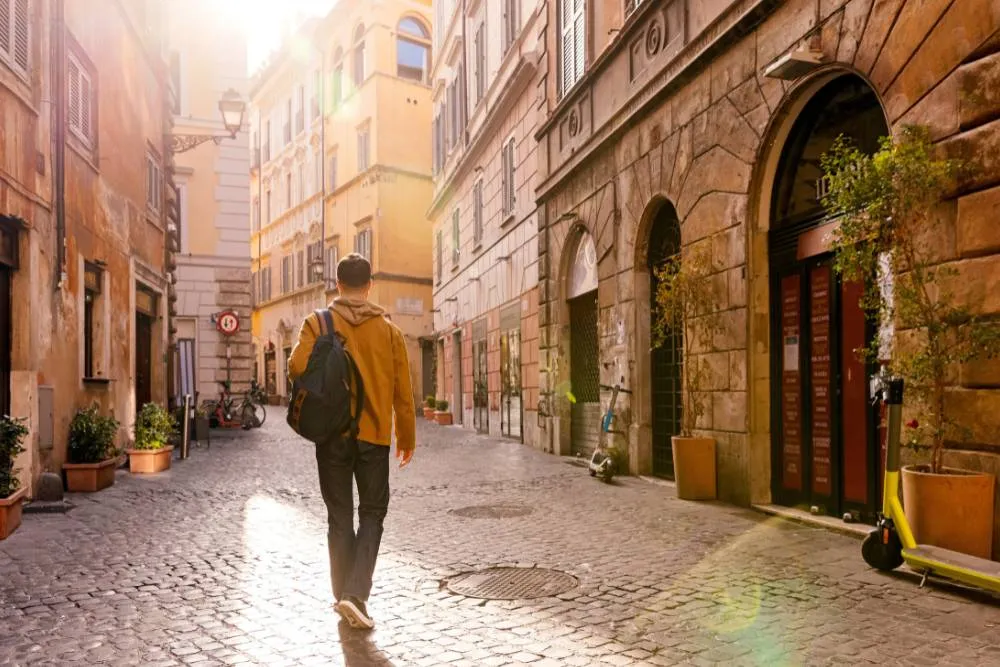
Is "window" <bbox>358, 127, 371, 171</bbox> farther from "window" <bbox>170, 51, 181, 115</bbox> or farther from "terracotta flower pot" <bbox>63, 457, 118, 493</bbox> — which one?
"terracotta flower pot" <bbox>63, 457, 118, 493</bbox>

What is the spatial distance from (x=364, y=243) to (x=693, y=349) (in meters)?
26.0

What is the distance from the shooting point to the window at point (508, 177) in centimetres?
1822

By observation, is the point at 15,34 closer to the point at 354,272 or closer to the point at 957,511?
the point at 354,272

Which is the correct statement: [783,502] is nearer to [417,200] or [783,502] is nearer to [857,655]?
[857,655]

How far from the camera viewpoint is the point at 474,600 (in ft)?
15.7

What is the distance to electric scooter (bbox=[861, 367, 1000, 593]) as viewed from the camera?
15.3 feet

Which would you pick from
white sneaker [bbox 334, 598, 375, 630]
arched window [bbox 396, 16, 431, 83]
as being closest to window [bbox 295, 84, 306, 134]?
arched window [bbox 396, 16, 431, 83]

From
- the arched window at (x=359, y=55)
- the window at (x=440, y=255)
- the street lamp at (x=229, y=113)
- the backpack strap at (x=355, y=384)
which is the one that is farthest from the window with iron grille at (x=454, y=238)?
the backpack strap at (x=355, y=384)

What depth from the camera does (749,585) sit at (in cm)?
500

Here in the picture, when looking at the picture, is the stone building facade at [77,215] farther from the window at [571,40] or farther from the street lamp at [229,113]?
the window at [571,40]

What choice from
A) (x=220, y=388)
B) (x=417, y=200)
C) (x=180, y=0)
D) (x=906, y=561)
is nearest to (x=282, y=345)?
(x=417, y=200)

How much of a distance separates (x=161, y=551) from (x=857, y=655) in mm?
4718

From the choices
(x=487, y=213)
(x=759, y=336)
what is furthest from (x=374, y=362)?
(x=487, y=213)

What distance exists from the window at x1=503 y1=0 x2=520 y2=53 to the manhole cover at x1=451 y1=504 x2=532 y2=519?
11977mm
